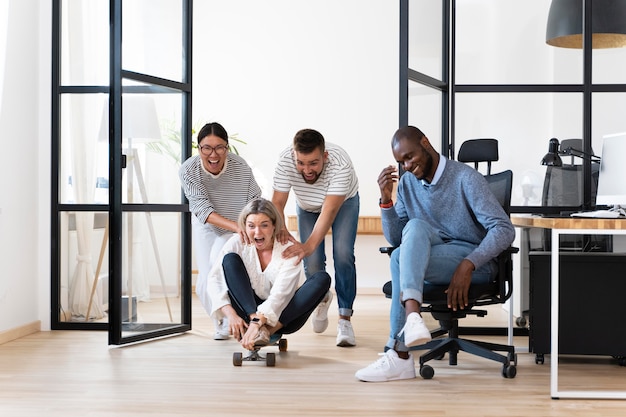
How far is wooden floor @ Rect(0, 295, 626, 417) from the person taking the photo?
3.02m

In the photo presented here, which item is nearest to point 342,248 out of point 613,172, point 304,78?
point 613,172

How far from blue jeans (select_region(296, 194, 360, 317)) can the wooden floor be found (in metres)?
0.29

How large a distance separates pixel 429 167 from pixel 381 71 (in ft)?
→ 13.5

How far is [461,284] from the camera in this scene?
11.4 feet

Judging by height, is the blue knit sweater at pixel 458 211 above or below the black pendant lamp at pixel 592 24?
below

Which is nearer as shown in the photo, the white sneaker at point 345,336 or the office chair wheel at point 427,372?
the office chair wheel at point 427,372

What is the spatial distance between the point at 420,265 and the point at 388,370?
0.47m

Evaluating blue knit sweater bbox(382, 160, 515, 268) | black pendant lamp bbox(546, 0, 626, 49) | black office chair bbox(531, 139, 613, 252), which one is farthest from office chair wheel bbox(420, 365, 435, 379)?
black pendant lamp bbox(546, 0, 626, 49)

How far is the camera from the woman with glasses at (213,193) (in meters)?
4.56

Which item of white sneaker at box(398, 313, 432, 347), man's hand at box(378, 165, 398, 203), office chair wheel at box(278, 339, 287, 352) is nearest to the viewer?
white sneaker at box(398, 313, 432, 347)

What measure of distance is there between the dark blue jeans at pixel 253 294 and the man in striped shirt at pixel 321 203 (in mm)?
167

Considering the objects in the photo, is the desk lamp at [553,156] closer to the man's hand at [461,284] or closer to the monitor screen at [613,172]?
the monitor screen at [613,172]

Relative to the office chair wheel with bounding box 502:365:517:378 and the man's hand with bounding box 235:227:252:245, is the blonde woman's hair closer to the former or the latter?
the man's hand with bounding box 235:227:252:245

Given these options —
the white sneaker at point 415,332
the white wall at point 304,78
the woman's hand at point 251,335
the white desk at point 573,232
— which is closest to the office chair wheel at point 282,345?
the woman's hand at point 251,335
